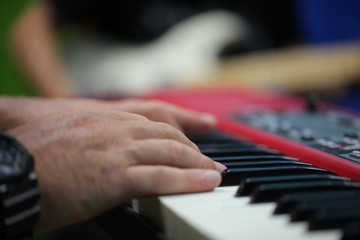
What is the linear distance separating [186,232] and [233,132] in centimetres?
45

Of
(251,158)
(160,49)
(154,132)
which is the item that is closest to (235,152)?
(251,158)

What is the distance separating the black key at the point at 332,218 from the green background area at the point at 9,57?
2.09 meters

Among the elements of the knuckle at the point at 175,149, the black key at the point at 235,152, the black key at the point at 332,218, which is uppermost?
the black key at the point at 332,218

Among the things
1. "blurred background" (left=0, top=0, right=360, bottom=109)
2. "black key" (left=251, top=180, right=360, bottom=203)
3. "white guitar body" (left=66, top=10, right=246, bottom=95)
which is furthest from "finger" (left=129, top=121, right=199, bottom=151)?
"white guitar body" (left=66, top=10, right=246, bottom=95)

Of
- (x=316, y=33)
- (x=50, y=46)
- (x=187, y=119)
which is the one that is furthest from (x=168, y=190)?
(x=316, y=33)

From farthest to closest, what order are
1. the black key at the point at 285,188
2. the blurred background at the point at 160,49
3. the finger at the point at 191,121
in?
the blurred background at the point at 160,49, the finger at the point at 191,121, the black key at the point at 285,188

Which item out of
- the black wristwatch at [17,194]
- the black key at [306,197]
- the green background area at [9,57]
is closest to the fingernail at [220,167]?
the black key at [306,197]

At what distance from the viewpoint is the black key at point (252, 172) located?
22.8 inches

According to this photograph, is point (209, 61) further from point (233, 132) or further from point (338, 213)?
point (338, 213)

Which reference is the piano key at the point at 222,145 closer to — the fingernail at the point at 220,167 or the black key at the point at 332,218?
the fingernail at the point at 220,167

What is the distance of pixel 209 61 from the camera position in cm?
234

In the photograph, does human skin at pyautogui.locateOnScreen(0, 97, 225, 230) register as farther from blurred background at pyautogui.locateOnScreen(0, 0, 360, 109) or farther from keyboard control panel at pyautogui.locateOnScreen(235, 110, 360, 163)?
blurred background at pyautogui.locateOnScreen(0, 0, 360, 109)

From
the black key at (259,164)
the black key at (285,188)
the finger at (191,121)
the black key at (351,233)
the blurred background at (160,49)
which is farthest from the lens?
the blurred background at (160,49)

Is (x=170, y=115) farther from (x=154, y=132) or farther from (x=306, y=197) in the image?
(x=306, y=197)
